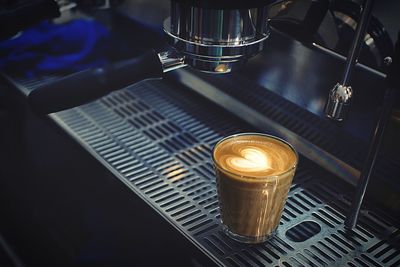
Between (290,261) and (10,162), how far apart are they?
2.20 ft

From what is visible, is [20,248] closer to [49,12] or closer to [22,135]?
[22,135]

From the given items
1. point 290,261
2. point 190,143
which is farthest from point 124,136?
Answer: point 290,261

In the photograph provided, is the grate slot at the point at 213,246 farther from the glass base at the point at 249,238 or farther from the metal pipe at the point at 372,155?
the metal pipe at the point at 372,155

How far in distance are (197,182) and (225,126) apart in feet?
0.47

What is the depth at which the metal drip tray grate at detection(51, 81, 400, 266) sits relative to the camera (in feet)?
1.86

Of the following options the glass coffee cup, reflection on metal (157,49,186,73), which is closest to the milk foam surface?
the glass coffee cup

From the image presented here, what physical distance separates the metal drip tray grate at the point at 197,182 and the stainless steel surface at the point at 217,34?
0.59ft

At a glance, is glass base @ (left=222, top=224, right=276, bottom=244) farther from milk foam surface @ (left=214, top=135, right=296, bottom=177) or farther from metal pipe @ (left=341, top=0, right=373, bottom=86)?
metal pipe @ (left=341, top=0, right=373, bottom=86)

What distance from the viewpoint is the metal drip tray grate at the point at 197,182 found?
0.57 meters

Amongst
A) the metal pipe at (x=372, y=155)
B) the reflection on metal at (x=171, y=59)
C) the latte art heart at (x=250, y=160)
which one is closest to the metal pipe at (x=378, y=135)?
the metal pipe at (x=372, y=155)

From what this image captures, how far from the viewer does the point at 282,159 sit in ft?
1.91

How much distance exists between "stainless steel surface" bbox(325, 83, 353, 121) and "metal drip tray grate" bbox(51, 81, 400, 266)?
15cm

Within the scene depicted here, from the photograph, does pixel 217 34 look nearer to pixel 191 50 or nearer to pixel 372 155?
pixel 191 50

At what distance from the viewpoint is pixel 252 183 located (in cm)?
53
